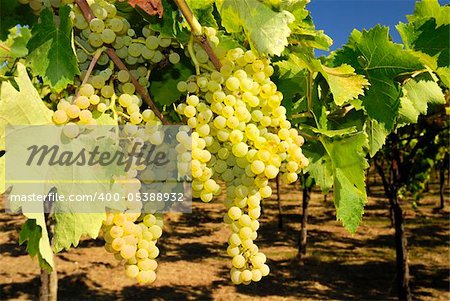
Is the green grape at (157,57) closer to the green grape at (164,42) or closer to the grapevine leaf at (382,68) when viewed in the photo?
the green grape at (164,42)

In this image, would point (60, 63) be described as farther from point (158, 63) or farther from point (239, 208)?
point (239, 208)

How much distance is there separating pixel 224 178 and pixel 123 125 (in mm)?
334

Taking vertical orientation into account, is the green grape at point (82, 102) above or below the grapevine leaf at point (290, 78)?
below

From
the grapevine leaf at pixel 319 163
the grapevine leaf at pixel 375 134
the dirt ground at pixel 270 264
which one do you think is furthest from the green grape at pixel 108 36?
the dirt ground at pixel 270 264

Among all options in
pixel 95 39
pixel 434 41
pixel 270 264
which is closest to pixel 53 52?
pixel 95 39

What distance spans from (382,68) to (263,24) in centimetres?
85

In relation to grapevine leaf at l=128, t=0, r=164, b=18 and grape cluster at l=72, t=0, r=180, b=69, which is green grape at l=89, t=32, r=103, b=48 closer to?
grape cluster at l=72, t=0, r=180, b=69

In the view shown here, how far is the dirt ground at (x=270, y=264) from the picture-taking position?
923 centimetres

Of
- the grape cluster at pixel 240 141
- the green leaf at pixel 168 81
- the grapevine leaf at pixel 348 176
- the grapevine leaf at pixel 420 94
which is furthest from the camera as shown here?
the grapevine leaf at pixel 420 94

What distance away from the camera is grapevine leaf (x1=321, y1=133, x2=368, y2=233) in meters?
1.61

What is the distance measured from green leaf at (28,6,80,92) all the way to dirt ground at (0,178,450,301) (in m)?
8.42

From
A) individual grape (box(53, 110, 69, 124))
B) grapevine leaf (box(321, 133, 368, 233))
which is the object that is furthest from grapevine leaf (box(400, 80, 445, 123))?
individual grape (box(53, 110, 69, 124))

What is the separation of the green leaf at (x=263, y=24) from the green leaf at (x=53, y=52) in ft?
1.45

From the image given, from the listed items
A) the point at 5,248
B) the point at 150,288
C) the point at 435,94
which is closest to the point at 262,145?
the point at 435,94
